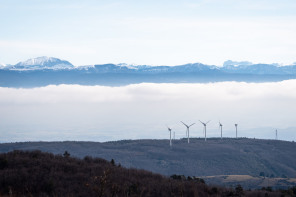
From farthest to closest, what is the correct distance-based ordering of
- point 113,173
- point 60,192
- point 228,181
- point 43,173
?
point 228,181, point 113,173, point 43,173, point 60,192

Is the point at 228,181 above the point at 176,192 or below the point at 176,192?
below

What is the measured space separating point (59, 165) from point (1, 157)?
4.47m

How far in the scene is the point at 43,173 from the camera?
3934 cm

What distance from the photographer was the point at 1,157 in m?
42.8

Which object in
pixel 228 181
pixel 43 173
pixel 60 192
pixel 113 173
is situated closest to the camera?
pixel 60 192

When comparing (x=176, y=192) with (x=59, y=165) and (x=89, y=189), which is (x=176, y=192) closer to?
(x=89, y=189)

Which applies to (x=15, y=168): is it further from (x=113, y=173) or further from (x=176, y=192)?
(x=176, y=192)

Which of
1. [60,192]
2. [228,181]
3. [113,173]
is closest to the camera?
[60,192]

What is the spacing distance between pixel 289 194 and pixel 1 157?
72.3 ft

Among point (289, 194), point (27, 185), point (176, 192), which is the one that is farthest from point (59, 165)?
point (289, 194)

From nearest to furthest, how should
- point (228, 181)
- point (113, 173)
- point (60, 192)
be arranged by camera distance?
point (60, 192), point (113, 173), point (228, 181)

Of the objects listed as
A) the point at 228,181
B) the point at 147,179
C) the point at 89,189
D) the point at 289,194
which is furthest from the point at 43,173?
the point at 228,181

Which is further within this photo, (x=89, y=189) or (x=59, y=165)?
(x=59, y=165)

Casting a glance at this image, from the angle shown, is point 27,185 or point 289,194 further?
point 289,194
